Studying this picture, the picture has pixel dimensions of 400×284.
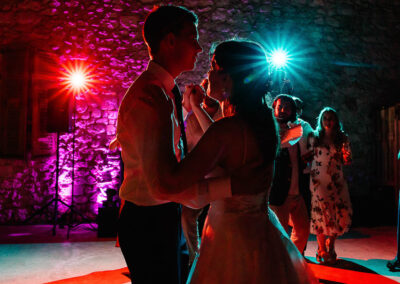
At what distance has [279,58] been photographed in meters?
6.80

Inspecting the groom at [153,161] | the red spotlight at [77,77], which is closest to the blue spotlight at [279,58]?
the red spotlight at [77,77]

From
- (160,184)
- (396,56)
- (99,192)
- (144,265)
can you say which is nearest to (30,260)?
(99,192)

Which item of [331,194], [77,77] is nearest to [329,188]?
[331,194]

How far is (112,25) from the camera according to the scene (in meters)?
6.47

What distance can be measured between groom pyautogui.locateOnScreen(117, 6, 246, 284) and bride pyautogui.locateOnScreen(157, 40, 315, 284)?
0.19ft

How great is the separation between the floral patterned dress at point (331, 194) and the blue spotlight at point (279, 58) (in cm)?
340

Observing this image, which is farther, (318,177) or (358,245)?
(358,245)

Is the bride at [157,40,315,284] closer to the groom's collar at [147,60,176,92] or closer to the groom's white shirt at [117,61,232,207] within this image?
the groom's white shirt at [117,61,232,207]

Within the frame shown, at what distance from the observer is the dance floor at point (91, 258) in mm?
3299

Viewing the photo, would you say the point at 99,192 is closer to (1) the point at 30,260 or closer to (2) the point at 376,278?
(1) the point at 30,260

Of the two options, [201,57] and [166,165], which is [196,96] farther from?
[201,57]

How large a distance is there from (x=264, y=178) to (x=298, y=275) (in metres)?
0.34

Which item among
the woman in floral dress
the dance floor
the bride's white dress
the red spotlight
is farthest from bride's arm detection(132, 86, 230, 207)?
the red spotlight

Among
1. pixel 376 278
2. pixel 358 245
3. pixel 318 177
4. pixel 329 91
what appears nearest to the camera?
pixel 376 278
